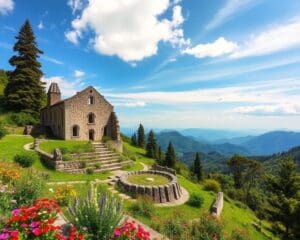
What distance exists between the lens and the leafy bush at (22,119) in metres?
31.4

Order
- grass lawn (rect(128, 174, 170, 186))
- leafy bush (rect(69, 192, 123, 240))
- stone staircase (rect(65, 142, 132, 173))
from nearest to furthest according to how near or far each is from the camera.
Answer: leafy bush (rect(69, 192, 123, 240)) < grass lawn (rect(128, 174, 170, 186)) < stone staircase (rect(65, 142, 132, 173))

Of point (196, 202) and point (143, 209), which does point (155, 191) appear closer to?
point (196, 202)

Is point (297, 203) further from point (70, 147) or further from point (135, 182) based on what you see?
point (70, 147)

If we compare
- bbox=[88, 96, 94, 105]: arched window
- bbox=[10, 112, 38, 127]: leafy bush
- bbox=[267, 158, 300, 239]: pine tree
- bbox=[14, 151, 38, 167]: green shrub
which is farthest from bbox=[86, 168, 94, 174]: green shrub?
bbox=[10, 112, 38, 127]: leafy bush

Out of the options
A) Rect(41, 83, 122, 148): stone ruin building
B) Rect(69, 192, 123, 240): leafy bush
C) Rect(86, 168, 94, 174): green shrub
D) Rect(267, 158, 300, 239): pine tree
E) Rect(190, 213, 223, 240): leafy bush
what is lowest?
Rect(267, 158, 300, 239): pine tree

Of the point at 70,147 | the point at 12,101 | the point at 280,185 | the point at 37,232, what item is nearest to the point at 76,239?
the point at 37,232

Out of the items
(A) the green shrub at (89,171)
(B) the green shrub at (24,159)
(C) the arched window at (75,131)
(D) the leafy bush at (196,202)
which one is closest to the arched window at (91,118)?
(C) the arched window at (75,131)

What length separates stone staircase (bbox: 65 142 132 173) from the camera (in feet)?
64.4

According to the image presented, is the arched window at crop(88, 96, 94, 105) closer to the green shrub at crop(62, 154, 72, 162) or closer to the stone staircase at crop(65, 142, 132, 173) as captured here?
the stone staircase at crop(65, 142, 132, 173)

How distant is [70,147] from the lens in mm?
21234

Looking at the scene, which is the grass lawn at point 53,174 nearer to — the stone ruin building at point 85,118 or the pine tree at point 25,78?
the stone ruin building at point 85,118

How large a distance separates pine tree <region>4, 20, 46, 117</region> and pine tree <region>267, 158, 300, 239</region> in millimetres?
32626

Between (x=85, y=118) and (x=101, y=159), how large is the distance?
25.0 feet

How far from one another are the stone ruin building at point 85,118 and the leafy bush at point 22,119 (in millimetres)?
3802
